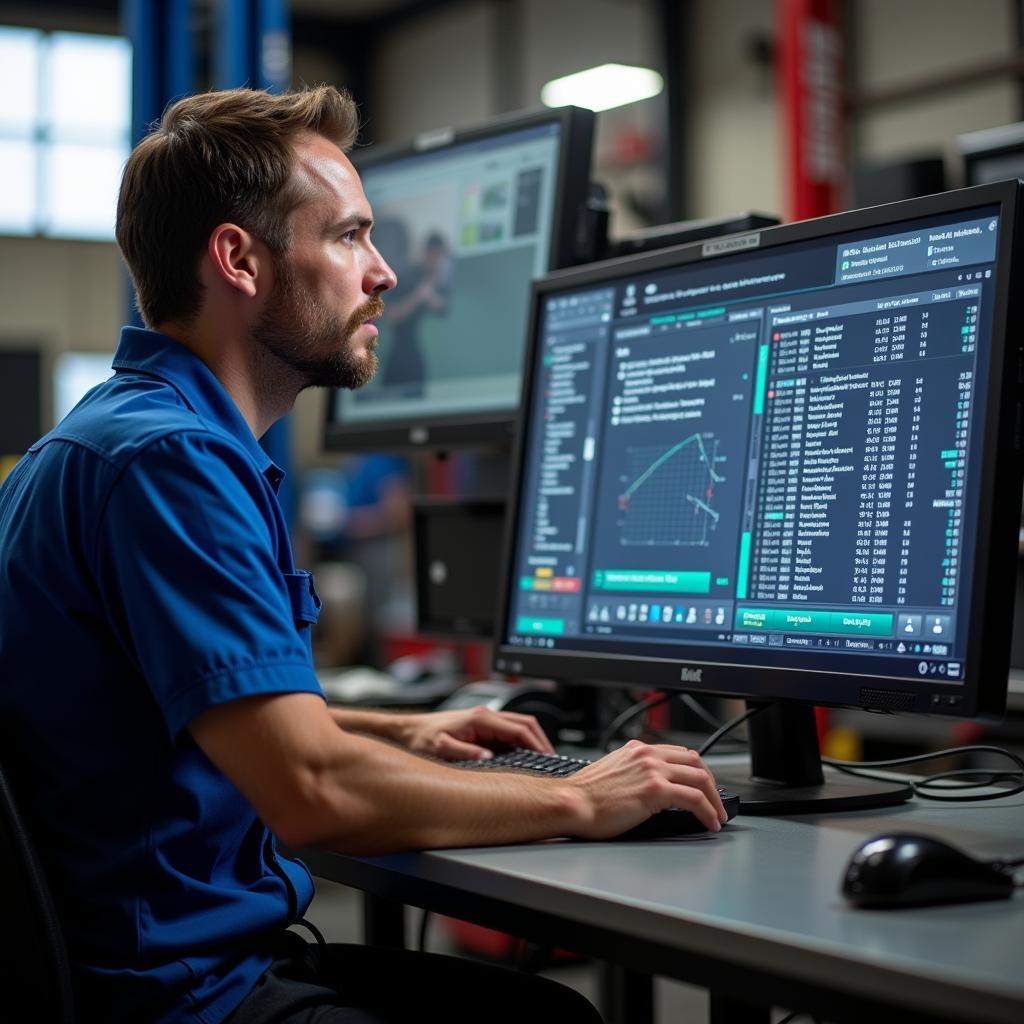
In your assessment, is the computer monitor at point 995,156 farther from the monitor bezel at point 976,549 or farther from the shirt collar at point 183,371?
the shirt collar at point 183,371

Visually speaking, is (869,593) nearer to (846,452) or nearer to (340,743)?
(846,452)

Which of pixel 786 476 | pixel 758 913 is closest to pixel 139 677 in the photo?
pixel 758 913

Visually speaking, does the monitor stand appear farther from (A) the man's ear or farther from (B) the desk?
(A) the man's ear

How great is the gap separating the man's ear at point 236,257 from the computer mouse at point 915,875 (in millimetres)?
741

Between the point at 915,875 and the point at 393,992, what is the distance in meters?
0.54

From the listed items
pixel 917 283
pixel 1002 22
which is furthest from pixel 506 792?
pixel 1002 22

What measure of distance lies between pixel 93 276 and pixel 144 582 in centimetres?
938

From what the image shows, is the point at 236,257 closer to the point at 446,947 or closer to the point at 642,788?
the point at 642,788

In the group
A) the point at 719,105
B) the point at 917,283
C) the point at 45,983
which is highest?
the point at 719,105

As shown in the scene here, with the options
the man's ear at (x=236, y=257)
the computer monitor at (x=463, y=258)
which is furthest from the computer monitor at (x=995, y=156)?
the man's ear at (x=236, y=257)

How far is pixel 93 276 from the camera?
32.3 ft

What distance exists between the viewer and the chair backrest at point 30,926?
1.01 m

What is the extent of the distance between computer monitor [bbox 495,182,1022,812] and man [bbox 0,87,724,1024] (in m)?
0.20

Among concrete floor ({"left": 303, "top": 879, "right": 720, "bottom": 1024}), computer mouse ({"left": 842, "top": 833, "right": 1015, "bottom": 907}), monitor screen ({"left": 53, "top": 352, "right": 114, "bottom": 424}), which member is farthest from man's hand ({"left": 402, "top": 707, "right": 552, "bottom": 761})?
monitor screen ({"left": 53, "top": 352, "right": 114, "bottom": 424})
